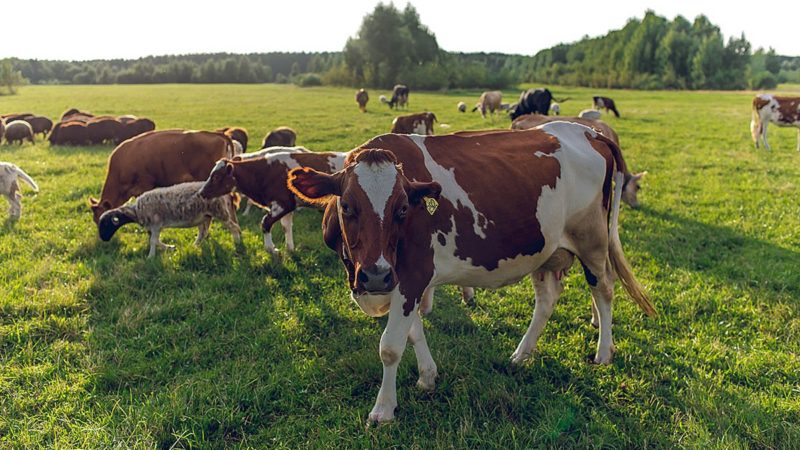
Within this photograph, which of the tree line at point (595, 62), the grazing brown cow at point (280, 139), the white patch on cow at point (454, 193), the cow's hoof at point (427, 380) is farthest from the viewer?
the tree line at point (595, 62)

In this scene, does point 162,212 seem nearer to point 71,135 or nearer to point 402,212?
point 402,212

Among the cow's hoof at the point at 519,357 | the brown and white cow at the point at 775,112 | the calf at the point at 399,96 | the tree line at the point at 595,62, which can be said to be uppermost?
the tree line at the point at 595,62

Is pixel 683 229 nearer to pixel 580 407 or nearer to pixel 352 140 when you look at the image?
pixel 580 407

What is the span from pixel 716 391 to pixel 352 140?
14.9 meters

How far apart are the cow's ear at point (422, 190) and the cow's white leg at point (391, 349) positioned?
0.70 metres

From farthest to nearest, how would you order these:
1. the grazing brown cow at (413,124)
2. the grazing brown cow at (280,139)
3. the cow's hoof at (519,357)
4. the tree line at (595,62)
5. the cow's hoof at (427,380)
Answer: the tree line at (595,62) → the grazing brown cow at (413,124) → the grazing brown cow at (280,139) → the cow's hoof at (519,357) → the cow's hoof at (427,380)

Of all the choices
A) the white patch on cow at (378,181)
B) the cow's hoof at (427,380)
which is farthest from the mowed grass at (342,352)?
the white patch on cow at (378,181)

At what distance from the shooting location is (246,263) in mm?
6391

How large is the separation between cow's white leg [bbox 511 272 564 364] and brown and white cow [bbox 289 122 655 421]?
0.5 inches

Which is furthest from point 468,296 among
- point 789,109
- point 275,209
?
point 789,109

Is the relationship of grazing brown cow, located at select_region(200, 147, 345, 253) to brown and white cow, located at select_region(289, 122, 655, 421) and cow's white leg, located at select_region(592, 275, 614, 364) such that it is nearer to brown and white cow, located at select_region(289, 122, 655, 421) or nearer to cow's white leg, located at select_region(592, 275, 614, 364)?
brown and white cow, located at select_region(289, 122, 655, 421)

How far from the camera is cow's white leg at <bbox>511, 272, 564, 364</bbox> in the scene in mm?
4215

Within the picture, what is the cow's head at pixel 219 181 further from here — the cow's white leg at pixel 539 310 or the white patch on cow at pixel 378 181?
the cow's white leg at pixel 539 310

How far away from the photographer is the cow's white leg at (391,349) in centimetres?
335
